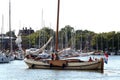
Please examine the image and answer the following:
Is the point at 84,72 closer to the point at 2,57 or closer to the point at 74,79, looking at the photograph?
the point at 74,79

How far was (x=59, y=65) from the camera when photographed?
83.0 metres

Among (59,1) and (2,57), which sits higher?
(59,1)

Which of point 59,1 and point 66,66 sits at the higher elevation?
point 59,1

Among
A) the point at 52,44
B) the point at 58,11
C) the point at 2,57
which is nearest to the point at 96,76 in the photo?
the point at 58,11

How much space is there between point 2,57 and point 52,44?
182ft

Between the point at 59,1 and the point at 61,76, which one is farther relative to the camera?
the point at 59,1

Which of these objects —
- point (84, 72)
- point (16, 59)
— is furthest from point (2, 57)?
point (84, 72)

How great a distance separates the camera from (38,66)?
8662 cm

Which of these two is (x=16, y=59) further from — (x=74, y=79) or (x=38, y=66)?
(x=74, y=79)

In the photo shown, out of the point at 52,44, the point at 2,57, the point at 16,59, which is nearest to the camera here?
the point at 2,57

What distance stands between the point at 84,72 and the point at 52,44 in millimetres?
95535

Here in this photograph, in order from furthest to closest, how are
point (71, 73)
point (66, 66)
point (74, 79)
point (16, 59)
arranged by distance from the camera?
point (16, 59) < point (66, 66) < point (71, 73) < point (74, 79)

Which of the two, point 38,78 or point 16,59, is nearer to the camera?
point 38,78

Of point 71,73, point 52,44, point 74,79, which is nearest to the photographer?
point 74,79
